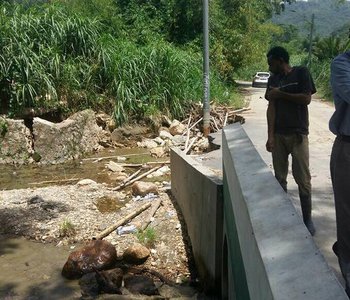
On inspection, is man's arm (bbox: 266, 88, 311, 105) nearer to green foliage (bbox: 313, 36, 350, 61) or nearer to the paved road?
the paved road

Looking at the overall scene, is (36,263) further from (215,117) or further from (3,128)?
(215,117)

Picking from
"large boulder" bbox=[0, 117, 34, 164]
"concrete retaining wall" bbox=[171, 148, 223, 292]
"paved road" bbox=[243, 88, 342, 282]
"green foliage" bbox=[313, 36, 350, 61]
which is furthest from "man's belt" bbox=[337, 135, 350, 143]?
"green foliage" bbox=[313, 36, 350, 61]

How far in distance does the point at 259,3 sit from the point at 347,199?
2431cm

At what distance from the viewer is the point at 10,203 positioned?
738 cm

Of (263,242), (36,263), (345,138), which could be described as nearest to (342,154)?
(345,138)

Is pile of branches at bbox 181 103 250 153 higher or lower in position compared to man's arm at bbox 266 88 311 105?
lower

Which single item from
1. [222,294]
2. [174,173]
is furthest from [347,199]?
[174,173]

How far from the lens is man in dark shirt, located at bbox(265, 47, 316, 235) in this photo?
3730 millimetres

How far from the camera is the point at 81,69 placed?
39.4 ft

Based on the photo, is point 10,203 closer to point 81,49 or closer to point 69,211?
point 69,211

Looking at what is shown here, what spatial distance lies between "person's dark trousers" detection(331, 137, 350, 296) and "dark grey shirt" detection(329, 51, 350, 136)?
0.08m

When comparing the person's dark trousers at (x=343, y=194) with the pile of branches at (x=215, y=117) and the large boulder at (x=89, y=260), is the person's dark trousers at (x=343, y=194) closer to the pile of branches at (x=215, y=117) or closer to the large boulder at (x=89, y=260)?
the large boulder at (x=89, y=260)

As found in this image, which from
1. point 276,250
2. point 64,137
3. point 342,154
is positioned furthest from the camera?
point 64,137

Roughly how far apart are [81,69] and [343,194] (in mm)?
10337
